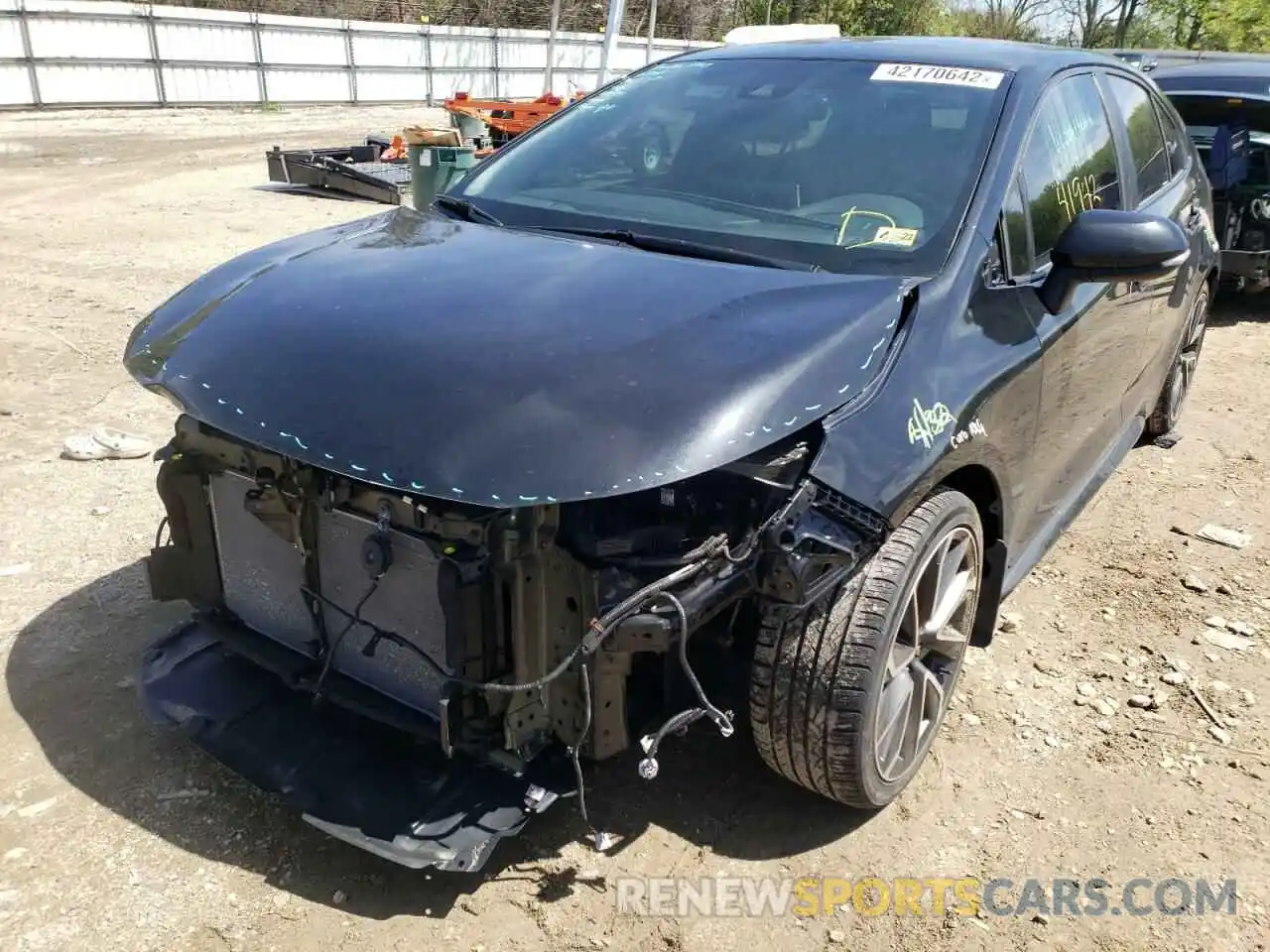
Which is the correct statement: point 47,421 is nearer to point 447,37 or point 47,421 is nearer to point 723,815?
point 723,815

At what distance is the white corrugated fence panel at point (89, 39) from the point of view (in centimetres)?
2178

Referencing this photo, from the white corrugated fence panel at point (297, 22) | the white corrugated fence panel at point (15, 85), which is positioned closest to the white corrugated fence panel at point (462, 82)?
the white corrugated fence panel at point (297, 22)

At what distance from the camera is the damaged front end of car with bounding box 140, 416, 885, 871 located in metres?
2.03

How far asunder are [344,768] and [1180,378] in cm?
470

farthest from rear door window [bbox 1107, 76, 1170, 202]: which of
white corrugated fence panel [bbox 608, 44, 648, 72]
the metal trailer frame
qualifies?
white corrugated fence panel [bbox 608, 44, 648, 72]

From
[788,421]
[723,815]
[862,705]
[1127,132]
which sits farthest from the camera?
[1127,132]

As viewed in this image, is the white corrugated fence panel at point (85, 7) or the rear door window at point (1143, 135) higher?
the rear door window at point (1143, 135)

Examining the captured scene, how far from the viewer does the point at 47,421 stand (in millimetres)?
4895

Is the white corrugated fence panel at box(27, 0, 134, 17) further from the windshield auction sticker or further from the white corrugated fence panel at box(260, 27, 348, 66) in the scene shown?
the windshield auction sticker

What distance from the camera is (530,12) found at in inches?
1439

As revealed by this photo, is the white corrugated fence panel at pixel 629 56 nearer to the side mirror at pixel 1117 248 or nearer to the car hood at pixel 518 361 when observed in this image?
the side mirror at pixel 1117 248

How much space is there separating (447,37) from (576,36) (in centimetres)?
416

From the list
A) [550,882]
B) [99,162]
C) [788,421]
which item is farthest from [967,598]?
[99,162]

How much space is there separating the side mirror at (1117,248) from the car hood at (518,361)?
2.11 ft
